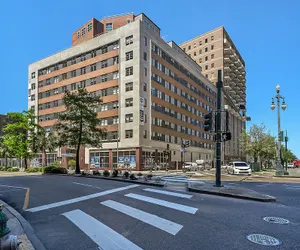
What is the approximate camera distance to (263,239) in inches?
228

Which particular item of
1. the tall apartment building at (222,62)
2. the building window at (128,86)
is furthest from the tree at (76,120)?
the tall apartment building at (222,62)

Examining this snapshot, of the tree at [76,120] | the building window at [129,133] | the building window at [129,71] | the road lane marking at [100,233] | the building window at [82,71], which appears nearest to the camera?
the road lane marking at [100,233]

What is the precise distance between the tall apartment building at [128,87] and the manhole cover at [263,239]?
37.3m

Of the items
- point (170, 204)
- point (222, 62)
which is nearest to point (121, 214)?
point (170, 204)

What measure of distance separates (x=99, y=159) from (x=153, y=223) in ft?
145

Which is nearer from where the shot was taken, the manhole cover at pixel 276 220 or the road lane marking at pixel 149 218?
the road lane marking at pixel 149 218

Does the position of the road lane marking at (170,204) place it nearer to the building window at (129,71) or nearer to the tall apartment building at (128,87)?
the tall apartment building at (128,87)

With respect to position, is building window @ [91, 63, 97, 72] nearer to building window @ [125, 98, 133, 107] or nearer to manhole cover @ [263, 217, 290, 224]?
building window @ [125, 98, 133, 107]

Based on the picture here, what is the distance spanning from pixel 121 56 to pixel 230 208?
137 ft

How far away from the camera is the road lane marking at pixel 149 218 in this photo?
6570 millimetres

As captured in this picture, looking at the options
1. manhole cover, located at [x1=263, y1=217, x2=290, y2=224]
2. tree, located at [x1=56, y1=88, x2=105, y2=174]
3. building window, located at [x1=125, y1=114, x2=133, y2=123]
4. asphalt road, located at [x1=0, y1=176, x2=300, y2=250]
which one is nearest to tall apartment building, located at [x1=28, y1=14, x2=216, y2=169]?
building window, located at [x1=125, y1=114, x2=133, y2=123]

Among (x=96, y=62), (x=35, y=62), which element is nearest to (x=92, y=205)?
(x=96, y=62)

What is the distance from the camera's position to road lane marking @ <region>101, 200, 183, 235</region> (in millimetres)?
6570

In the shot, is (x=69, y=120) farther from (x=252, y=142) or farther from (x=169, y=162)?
(x=252, y=142)
